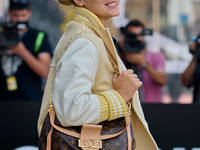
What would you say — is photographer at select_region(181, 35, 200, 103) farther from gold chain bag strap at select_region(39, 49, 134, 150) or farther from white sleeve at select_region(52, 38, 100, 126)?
white sleeve at select_region(52, 38, 100, 126)

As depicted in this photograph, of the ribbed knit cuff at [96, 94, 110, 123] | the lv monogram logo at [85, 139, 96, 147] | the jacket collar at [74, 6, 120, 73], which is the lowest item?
the lv monogram logo at [85, 139, 96, 147]

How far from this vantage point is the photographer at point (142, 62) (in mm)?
3318

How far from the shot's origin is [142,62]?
331 centimetres

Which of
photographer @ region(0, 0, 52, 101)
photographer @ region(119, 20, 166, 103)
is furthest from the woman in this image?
photographer @ region(119, 20, 166, 103)

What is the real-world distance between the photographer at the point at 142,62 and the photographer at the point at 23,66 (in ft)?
2.29

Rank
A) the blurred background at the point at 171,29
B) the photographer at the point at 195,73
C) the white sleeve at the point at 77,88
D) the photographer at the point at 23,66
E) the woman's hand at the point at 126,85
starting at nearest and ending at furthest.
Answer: the white sleeve at the point at 77,88 < the woman's hand at the point at 126,85 < the photographer at the point at 23,66 < the photographer at the point at 195,73 < the blurred background at the point at 171,29

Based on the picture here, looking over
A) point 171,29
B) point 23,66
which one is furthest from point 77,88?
point 171,29

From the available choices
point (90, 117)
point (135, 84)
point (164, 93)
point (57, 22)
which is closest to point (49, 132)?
point (90, 117)

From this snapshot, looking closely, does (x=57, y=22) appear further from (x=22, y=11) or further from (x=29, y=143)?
(x=29, y=143)

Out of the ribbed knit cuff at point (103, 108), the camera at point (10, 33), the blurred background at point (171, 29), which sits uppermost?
the ribbed knit cuff at point (103, 108)

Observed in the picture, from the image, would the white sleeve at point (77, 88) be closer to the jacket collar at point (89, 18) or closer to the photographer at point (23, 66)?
the jacket collar at point (89, 18)

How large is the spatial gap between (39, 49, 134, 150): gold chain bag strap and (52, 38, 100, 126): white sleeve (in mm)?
42

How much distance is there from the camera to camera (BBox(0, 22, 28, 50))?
3.13 metres

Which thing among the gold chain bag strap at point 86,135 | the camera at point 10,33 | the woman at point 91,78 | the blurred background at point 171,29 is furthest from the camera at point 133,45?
the gold chain bag strap at point 86,135
